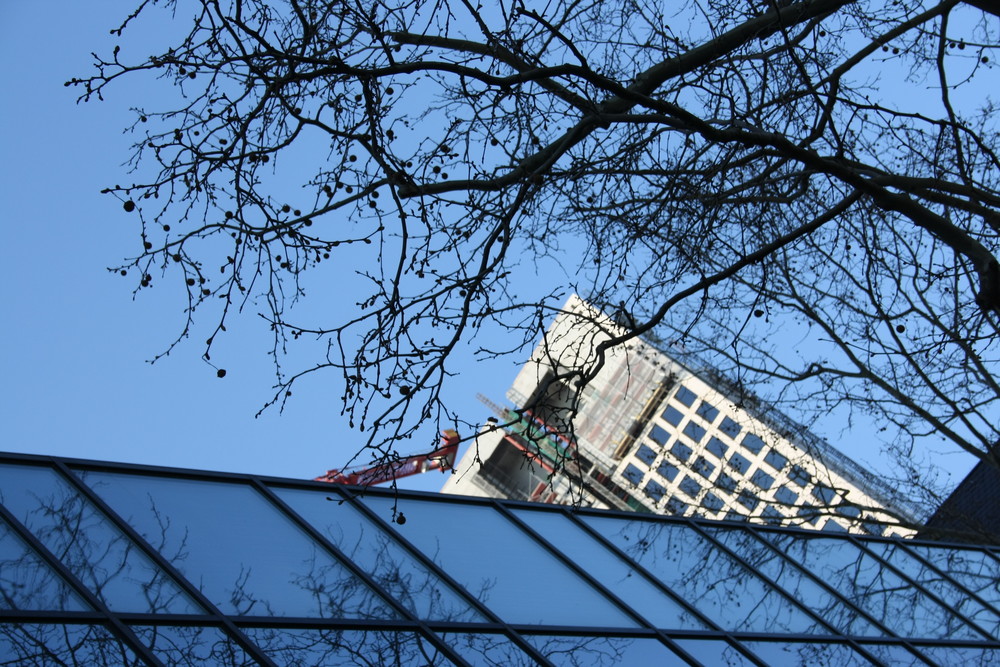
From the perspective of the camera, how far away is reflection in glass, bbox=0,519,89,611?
15.2 ft

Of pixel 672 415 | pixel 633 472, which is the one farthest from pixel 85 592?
pixel 633 472

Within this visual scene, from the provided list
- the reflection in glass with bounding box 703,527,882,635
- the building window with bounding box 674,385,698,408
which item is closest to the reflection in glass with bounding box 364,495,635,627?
the reflection in glass with bounding box 703,527,882,635

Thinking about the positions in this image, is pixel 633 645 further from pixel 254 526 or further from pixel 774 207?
pixel 774 207

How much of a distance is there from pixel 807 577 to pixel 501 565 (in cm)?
321

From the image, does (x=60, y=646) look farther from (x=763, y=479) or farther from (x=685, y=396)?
(x=685, y=396)

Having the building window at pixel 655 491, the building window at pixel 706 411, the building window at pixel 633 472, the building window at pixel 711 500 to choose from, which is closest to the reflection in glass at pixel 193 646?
the building window at pixel 706 411

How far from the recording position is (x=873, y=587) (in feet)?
29.1

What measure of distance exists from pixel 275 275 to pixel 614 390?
170 feet

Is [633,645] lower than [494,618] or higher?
higher

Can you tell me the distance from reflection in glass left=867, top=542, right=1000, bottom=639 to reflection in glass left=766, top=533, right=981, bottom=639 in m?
0.23

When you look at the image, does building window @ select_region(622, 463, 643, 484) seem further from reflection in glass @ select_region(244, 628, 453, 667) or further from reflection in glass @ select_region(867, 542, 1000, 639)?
reflection in glass @ select_region(244, 628, 453, 667)

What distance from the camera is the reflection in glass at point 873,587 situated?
8422 mm

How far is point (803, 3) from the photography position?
321 inches

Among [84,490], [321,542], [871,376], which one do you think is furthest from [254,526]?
[871,376]
